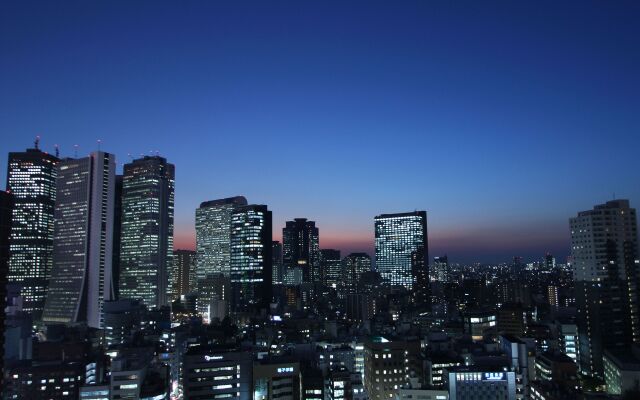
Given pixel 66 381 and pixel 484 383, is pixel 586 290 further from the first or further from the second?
pixel 66 381

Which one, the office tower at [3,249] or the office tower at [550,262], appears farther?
the office tower at [550,262]

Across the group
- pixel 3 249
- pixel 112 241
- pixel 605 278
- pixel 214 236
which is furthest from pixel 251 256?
pixel 3 249

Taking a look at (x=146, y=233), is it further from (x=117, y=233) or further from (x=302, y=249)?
(x=302, y=249)

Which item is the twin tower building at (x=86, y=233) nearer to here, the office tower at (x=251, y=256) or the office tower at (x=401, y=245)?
the office tower at (x=251, y=256)

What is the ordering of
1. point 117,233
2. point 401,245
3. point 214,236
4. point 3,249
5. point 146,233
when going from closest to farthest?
1. point 3,249
2. point 146,233
3. point 117,233
4. point 214,236
5. point 401,245

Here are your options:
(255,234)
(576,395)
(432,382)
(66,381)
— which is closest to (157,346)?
(66,381)

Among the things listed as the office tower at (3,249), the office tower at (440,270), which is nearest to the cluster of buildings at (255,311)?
the office tower at (3,249)
